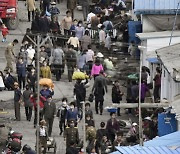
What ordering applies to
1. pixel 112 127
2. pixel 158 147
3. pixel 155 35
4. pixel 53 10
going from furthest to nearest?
pixel 53 10 → pixel 155 35 → pixel 112 127 → pixel 158 147

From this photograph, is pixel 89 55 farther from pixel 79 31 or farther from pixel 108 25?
pixel 108 25

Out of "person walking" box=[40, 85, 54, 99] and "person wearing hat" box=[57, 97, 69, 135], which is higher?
"person walking" box=[40, 85, 54, 99]

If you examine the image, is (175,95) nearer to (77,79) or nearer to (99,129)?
(99,129)

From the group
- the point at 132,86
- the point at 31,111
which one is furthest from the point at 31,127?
the point at 132,86

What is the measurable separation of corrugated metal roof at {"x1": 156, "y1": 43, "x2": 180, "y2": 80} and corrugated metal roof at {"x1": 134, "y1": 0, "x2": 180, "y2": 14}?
16.8 feet

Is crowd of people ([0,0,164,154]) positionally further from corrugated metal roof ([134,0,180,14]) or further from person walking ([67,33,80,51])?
corrugated metal roof ([134,0,180,14])

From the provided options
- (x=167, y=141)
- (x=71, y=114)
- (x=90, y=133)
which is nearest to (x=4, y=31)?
(x=71, y=114)

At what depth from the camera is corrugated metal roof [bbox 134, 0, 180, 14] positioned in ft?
204

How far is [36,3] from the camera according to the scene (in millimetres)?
73500

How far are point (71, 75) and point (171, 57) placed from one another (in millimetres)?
7494

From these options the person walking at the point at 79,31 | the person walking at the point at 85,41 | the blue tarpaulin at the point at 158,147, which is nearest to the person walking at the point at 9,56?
the person walking at the point at 85,41

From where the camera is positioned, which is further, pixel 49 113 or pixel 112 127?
pixel 49 113

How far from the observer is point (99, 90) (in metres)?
58.2

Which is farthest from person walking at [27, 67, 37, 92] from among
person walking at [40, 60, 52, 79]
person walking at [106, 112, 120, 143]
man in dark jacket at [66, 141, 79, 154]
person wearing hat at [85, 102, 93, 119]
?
man in dark jacket at [66, 141, 79, 154]
